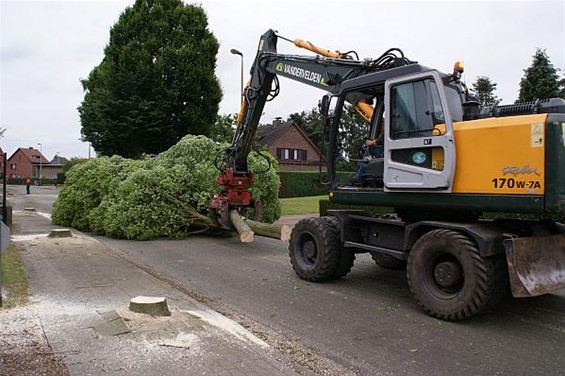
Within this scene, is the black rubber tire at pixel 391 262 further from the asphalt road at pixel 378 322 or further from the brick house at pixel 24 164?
the brick house at pixel 24 164

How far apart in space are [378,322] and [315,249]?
225 cm

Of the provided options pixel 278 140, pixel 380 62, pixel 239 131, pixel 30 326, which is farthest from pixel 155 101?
pixel 278 140

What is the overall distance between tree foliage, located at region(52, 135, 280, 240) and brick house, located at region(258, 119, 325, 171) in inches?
1328

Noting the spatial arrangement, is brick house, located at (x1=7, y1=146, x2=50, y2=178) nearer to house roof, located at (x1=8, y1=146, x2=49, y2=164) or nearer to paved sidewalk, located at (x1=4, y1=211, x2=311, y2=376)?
house roof, located at (x1=8, y1=146, x2=49, y2=164)

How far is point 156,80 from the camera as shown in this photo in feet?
79.7

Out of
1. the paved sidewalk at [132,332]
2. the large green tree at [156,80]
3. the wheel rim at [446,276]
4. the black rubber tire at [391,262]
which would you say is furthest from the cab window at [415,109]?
the large green tree at [156,80]

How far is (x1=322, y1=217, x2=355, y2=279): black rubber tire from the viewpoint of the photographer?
7642 millimetres

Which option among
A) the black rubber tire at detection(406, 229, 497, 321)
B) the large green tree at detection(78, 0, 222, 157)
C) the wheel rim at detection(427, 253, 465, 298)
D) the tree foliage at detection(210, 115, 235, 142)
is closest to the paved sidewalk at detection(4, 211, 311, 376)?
the black rubber tire at detection(406, 229, 497, 321)

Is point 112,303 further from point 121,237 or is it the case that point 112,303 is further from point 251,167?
point 251,167

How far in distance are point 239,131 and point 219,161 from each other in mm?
1839

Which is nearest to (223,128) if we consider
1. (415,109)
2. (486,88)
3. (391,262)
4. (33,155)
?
(486,88)

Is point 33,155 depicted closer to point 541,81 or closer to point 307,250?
point 541,81

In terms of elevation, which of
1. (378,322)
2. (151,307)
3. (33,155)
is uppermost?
(33,155)

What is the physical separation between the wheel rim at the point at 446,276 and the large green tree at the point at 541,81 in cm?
1354
